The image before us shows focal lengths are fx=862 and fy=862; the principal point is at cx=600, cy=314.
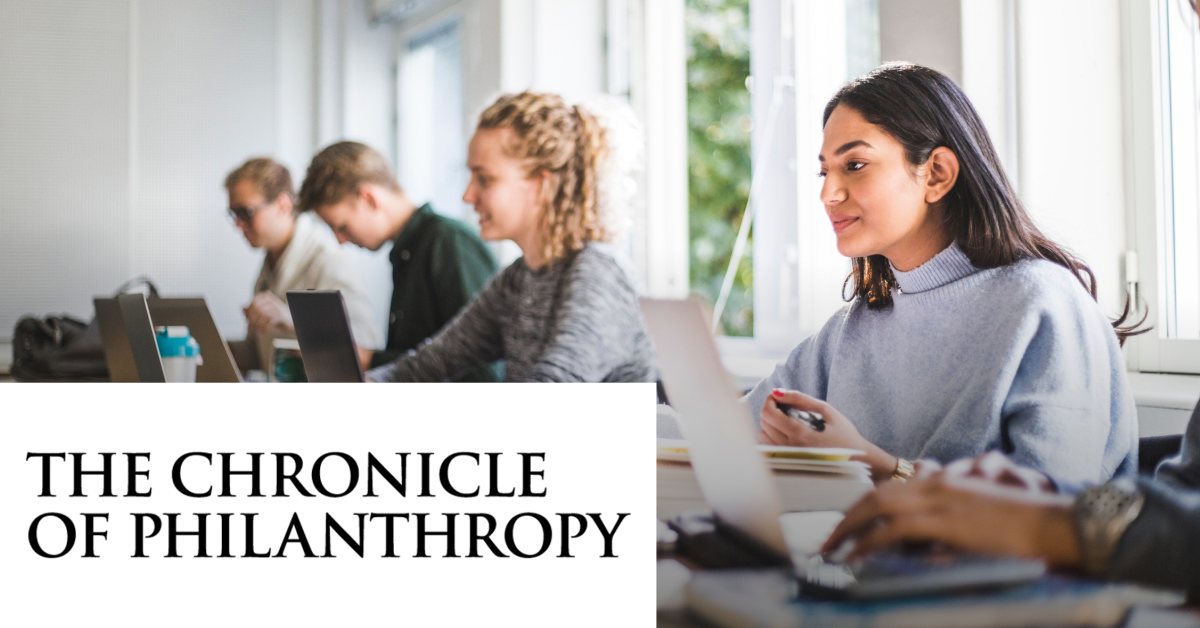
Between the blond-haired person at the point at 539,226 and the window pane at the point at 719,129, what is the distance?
561mm

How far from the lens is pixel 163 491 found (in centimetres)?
67

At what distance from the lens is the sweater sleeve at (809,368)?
1.11 metres

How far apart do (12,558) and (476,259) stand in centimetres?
164

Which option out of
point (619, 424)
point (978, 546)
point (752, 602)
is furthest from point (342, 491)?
point (978, 546)

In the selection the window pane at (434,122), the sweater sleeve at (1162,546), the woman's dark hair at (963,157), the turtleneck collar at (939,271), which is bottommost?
the sweater sleeve at (1162,546)

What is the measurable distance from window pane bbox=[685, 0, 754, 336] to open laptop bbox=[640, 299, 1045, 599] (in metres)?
1.59

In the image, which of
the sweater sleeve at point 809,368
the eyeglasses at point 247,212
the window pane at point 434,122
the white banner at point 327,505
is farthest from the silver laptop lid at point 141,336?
the window pane at point 434,122

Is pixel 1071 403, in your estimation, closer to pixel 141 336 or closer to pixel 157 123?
pixel 141 336

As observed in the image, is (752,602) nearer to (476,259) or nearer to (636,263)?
(476,259)

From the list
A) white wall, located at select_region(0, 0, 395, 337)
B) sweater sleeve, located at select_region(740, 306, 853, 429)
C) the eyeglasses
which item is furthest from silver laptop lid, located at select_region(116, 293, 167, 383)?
white wall, located at select_region(0, 0, 395, 337)

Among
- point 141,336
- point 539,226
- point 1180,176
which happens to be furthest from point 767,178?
point 141,336

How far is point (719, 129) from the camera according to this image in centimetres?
274

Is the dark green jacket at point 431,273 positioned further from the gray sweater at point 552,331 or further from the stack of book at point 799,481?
the stack of book at point 799,481

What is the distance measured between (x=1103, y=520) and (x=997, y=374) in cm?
26
